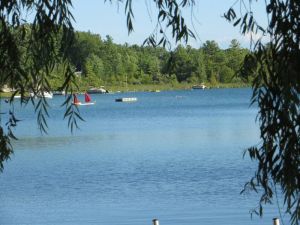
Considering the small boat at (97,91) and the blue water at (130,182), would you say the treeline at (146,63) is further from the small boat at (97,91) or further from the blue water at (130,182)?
the small boat at (97,91)

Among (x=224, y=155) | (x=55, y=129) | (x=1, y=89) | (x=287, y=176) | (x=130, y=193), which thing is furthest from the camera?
(x=55, y=129)

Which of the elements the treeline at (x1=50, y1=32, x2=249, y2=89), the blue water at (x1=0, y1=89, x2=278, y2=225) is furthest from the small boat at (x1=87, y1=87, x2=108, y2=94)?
the blue water at (x1=0, y1=89, x2=278, y2=225)

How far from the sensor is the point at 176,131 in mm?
32594

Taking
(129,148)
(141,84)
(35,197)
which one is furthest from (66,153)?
(141,84)

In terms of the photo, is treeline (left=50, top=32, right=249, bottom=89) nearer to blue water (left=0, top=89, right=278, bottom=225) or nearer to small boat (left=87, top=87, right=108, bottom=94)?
blue water (left=0, top=89, right=278, bottom=225)

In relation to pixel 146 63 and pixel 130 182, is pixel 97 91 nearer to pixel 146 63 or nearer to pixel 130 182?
pixel 146 63

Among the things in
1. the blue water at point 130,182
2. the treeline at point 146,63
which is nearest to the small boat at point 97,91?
the treeline at point 146,63

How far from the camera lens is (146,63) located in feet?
194

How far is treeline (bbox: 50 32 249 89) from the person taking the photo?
3721 mm

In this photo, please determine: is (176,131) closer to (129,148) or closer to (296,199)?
(129,148)

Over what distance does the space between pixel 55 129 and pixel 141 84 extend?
5397 cm

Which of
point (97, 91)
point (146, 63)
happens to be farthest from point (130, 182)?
point (97, 91)

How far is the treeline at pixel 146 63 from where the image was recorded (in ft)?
12.2

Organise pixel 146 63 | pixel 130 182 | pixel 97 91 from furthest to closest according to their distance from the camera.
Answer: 1. pixel 97 91
2. pixel 146 63
3. pixel 130 182
